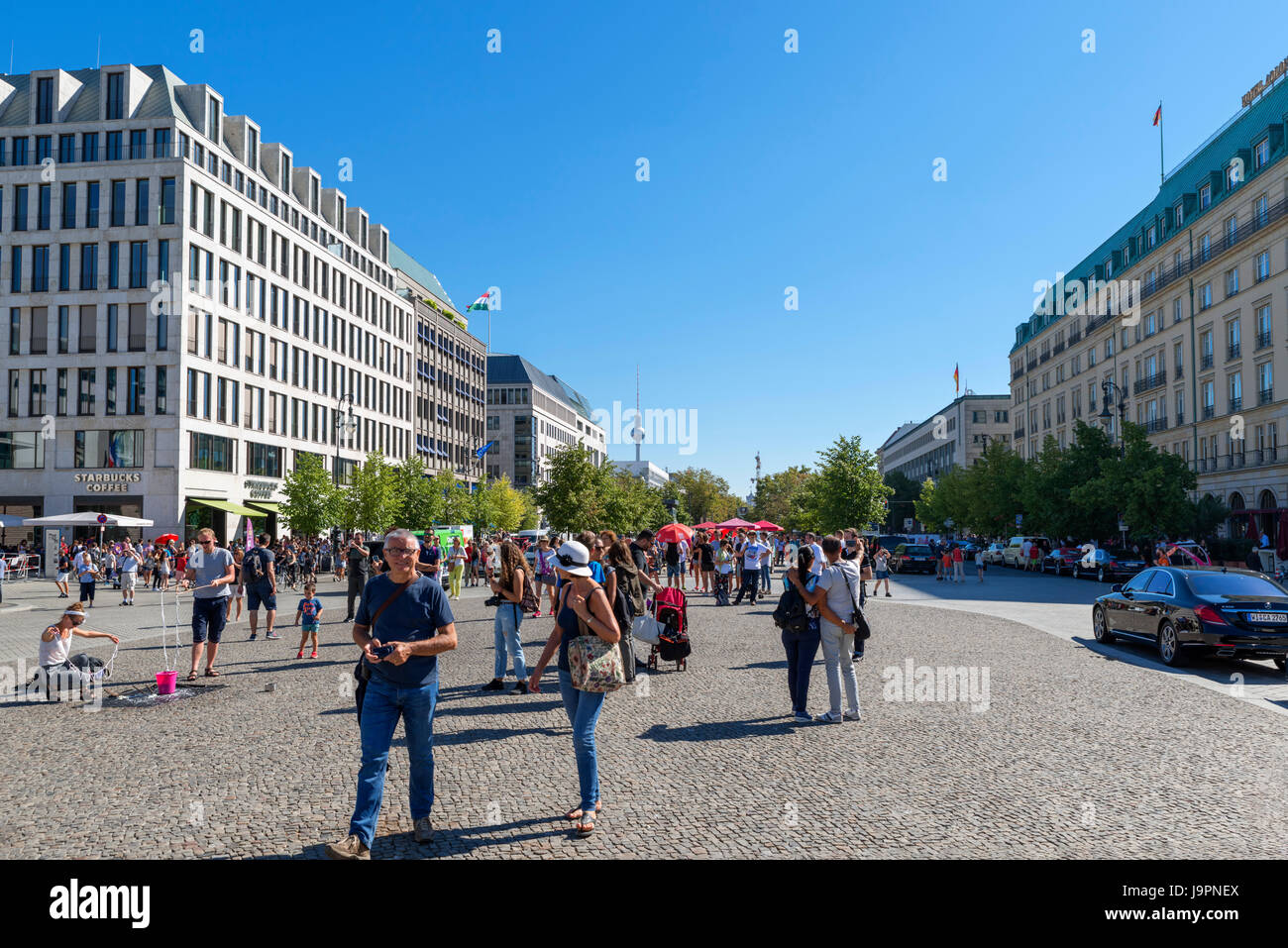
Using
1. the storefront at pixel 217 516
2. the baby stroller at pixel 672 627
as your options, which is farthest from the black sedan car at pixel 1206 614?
the storefront at pixel 217 516

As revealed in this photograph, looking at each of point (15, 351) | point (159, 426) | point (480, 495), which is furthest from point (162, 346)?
point (480, 495)

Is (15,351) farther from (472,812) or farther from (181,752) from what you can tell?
(472,812)

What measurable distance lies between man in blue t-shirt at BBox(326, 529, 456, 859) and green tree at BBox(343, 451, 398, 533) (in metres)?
42.5

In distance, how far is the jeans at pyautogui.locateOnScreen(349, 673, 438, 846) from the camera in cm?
497

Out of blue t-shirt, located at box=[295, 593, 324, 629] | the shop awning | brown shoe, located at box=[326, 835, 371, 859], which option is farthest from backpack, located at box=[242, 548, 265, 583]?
the shop awning

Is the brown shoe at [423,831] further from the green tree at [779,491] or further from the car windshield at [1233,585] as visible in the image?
the green tree at [779,491]

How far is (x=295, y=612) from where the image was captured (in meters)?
22.6

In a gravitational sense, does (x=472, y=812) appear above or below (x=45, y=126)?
below

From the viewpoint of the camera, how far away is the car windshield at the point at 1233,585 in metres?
12.7

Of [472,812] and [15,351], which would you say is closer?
[472,812]

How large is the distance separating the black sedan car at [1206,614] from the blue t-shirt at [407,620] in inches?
449

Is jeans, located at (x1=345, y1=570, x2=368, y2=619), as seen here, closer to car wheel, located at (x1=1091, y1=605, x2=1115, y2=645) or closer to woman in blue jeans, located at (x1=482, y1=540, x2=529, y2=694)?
woman in blue jeans, located at (x1=482, y1=540, x2=529, y2=694)
